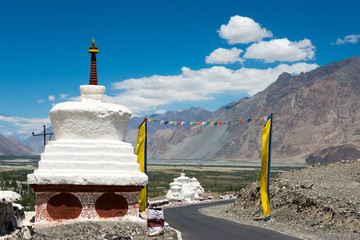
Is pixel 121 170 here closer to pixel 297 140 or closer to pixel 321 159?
pixel 321 159

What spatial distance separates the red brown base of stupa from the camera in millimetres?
13422

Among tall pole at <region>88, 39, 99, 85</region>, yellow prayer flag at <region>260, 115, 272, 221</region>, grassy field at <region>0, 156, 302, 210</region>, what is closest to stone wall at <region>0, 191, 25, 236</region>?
tall pole at <region>88, 39, 99, 85</region>

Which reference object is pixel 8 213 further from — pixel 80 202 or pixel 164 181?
pixel 164 181

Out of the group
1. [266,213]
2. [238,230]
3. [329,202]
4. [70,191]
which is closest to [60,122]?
[70,191]

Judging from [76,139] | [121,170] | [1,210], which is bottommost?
[1,210]

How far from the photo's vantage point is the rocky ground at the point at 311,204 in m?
22.2

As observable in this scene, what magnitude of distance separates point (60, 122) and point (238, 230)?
1071cm

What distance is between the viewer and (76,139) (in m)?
14.4

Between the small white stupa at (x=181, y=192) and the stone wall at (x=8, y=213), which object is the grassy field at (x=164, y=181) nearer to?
the small white stupa at (x=181, y=192)

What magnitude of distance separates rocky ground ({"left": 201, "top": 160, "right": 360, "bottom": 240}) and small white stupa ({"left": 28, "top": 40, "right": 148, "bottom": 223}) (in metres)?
9.74

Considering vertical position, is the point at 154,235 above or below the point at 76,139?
below

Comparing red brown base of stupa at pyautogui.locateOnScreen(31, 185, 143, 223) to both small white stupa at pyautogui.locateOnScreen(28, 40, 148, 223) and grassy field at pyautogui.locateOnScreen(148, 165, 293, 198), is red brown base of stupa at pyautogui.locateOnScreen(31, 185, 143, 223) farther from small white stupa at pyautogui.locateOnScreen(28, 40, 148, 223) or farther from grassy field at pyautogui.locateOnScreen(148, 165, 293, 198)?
grassy field at pyautogui.locateOnScreen(148, 165, 293, 198)

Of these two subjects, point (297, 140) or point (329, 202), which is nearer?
point (329, 202)

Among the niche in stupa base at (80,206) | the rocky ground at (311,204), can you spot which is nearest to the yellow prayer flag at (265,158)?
the rocky ground at (311,204)
